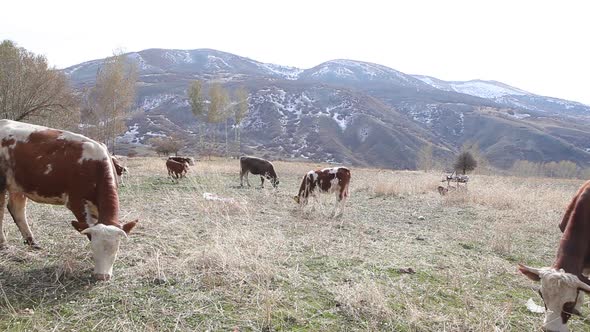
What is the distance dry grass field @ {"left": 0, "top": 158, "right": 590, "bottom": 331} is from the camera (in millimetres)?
4203

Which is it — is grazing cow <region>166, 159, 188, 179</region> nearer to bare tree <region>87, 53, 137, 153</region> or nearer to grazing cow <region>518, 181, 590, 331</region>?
grazing cow <region>518, 181, 590, 331</region>

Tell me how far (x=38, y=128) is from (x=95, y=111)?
133ft

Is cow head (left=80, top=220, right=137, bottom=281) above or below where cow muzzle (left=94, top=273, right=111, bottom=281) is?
above

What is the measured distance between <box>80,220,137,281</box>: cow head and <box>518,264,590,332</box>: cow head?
497 cm

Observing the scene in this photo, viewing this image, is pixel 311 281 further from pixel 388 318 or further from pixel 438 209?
pixel 438 209

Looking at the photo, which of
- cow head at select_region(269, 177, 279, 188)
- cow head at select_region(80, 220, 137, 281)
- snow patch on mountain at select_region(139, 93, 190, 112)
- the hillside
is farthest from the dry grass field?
snow patch on mountain at select_region(139, 93, 190, 112)

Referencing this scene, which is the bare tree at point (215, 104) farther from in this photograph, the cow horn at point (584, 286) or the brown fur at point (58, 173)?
the cow horn at point (584, 286)

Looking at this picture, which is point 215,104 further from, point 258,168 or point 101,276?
point 101,276

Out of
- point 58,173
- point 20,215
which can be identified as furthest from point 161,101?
point 58,173

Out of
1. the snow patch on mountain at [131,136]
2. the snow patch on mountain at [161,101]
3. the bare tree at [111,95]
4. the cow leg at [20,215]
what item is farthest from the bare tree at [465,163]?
the snow patch on mountain at [161,101]

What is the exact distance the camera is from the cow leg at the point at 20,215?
20.5 ft

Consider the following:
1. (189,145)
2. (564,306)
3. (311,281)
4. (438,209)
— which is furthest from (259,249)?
(189,145)

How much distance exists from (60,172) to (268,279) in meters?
3.51

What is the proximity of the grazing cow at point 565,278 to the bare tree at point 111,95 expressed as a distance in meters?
44.2
